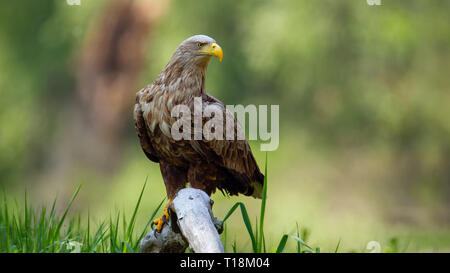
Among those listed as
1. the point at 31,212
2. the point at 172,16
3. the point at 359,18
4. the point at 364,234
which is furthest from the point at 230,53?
the point at 31,212

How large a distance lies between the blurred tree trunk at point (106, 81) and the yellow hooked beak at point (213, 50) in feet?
17.3

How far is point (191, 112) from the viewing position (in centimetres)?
236

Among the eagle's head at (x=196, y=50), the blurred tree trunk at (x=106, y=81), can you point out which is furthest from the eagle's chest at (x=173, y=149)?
the blurred tree trunk at (x=106, y=81)

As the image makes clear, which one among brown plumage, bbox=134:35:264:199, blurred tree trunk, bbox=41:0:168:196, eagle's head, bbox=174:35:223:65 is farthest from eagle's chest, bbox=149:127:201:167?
blurred tree trunk, bbox=41:0:168:196

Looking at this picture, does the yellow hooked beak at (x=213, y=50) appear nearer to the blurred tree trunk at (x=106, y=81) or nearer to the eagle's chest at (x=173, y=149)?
the eagle's chest at (x=173, y=149)

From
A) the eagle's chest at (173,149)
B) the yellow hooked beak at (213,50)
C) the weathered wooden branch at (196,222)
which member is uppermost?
the yellow hooked beak at (213,50)

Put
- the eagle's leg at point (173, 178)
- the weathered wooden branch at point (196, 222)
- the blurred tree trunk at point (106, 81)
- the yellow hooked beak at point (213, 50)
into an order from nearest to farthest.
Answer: the weathered wooden branch at point (196, 222) → the yellow hooked beak at point (213, 50) → the eagle's leg at point (173, 178) → the blurred tree trunk at point (106, 81)

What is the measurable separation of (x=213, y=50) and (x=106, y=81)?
5393 mm

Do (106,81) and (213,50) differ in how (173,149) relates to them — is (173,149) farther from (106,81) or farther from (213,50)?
(106,81)

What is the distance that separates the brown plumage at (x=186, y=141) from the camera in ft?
7.80

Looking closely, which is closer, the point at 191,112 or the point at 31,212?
the point at 191,112

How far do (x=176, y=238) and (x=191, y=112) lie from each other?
1.81 ft

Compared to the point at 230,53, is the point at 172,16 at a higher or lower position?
higher
